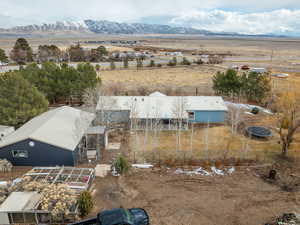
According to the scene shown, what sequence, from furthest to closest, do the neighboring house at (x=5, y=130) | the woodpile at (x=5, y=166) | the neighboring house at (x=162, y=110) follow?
the neighboring house at (x=162, y=110)
the neighboring house at (x=5, y=130)
the woodpile at (x=5, y=166)

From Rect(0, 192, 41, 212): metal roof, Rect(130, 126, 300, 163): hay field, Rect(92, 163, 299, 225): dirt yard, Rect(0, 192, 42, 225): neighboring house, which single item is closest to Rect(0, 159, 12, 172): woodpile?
Rect(0, 192, 41, 212): metal roof

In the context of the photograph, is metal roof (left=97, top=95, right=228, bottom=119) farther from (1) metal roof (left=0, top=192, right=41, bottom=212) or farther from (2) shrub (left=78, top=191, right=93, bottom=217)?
(2) shrub (left=78, top=191, right=93, bottom=217)

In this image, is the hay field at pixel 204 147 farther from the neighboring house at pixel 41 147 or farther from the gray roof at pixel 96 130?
the neighboring house at pixel 41 147

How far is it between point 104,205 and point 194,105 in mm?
15874

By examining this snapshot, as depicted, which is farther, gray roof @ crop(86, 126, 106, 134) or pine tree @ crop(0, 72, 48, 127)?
pine tree @ crop(0, 72, 48, 127)

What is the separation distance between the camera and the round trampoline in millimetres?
20519

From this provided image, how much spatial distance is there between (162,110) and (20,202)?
15.6 metres

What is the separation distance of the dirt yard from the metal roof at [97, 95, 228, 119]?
8744 millimetres

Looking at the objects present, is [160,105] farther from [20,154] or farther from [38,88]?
[38,88]

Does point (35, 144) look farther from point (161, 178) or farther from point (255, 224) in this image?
point (255, 224)

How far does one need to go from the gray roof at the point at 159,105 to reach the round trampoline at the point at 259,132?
353 cm

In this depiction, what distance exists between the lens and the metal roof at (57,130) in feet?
50.8

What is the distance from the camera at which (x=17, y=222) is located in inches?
424

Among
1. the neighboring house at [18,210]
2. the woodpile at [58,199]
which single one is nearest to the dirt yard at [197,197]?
the woodpile at [58,199]
